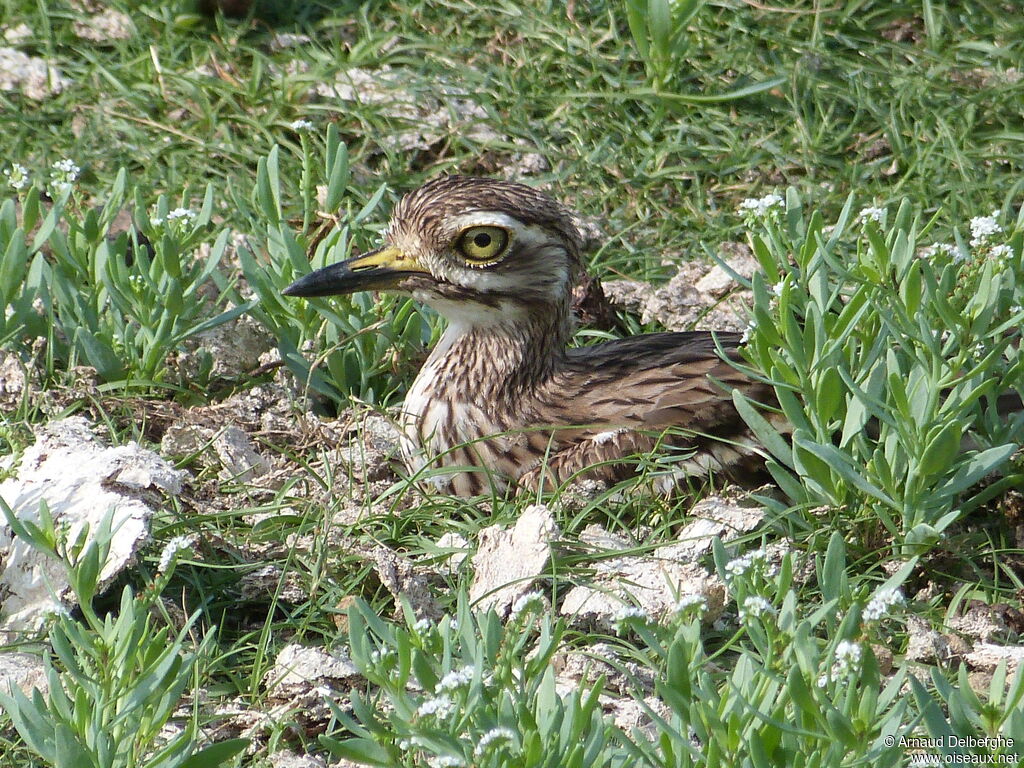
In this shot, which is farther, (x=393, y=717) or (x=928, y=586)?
(x=928, y=586)

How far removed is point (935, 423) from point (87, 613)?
1.72 meters

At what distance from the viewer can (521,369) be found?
4074 mm

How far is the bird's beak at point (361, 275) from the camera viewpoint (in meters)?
3.86

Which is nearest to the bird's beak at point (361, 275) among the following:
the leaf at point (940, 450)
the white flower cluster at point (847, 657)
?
the leaf at point (940, 450)

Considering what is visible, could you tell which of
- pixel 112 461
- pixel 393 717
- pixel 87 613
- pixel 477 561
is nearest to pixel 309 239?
pixel 112 461

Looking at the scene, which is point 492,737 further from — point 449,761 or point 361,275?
point 361,275

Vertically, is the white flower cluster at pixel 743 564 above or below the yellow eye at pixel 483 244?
below

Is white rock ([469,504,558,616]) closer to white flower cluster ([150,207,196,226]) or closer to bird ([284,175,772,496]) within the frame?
bird ([284,175,772,496])

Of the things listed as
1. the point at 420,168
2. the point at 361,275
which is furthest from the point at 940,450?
the point at 420,168

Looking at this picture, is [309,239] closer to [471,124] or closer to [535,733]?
[471,124]

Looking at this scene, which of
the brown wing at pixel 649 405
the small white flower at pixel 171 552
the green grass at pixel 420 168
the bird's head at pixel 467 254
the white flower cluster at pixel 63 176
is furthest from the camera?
the white flower cluster at pixel 63 176

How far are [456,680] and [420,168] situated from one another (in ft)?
10.6

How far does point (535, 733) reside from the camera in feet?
7.82

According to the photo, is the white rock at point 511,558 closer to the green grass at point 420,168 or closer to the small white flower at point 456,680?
the green grass at point 420,168
